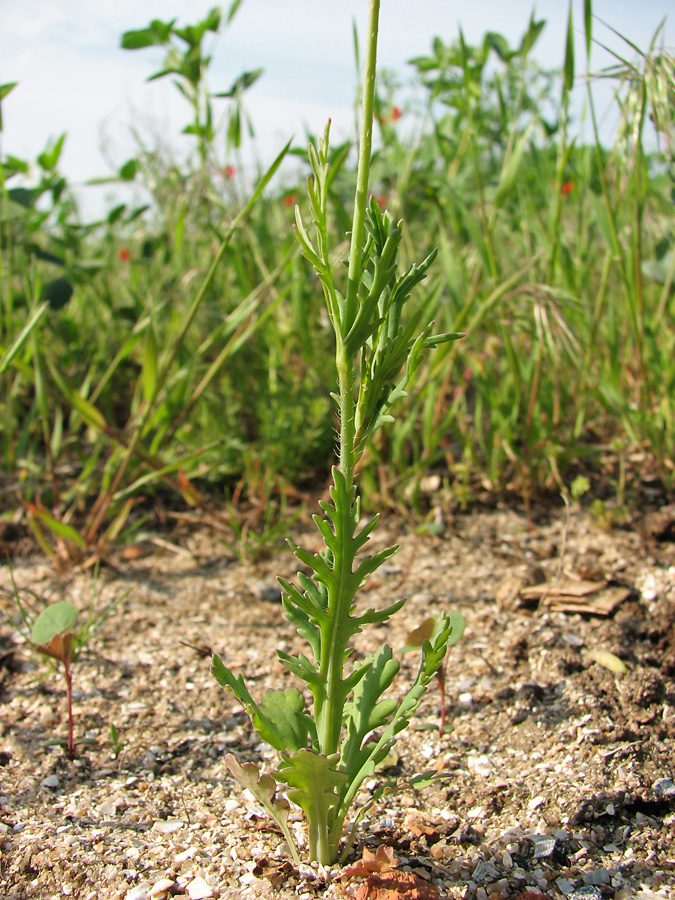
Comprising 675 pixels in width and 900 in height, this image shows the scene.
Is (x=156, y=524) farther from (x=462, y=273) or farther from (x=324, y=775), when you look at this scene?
(x=324, y=775)

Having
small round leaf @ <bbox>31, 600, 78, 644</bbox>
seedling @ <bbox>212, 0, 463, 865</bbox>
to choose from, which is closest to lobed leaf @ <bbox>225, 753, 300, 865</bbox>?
seedling @ <bbox>212, 0, 463, 865</bbox>

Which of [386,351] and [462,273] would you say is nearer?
[386,351]

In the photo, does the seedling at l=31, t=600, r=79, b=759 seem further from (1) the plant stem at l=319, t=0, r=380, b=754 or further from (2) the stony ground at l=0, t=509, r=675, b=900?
(1) the plant stem at l=319, t=0, r=380, b=754

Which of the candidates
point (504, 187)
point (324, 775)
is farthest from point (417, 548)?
point (324, 775)

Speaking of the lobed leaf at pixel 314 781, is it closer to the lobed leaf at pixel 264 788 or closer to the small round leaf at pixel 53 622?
the lobed leaf at pixel 264 788

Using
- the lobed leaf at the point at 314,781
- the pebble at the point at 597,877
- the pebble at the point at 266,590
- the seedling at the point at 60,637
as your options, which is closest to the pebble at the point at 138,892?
the lobed leaf at the point at 314,781

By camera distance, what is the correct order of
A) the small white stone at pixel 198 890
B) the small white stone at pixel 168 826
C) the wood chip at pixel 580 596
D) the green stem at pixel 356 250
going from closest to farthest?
the green stem at pixel 356 250, the small white stone at pixel 198 890, the small white stone at pixel 168 826, the wood chip at pixel 580 596

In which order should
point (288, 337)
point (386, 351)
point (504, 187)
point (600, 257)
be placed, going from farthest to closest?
1. point (600, 257)
2. point (288, 337)
3. point (504, 187)
4. point (386, 351)

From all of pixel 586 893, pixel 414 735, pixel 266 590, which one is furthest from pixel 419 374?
pixel 586 893
